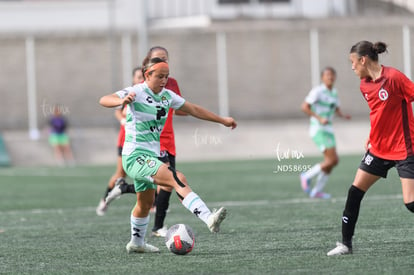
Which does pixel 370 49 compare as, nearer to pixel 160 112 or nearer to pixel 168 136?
pixel 160 112

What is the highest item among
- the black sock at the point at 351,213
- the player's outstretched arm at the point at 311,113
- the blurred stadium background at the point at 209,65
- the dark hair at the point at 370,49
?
the dark hair at the point at 370,49

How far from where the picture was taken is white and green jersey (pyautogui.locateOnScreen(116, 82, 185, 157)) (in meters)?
8.31

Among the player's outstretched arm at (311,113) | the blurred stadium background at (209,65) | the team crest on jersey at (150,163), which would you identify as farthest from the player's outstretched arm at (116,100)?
the blurred stadium background at (209,65)

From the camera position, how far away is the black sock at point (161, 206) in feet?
33.9

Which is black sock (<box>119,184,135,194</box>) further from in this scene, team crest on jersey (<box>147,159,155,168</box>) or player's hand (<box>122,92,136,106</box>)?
player's hand (<box>122,92,136,106</box>)

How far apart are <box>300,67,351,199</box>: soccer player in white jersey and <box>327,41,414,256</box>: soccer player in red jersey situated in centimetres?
716

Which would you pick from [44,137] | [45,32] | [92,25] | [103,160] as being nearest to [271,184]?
[103,160]

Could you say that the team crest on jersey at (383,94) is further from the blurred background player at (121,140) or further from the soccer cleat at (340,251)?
the blurred background player at (121,140)

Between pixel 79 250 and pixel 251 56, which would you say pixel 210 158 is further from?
pixel 79 250

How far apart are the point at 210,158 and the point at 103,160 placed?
145 inches

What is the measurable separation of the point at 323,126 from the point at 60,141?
1577 centimetres

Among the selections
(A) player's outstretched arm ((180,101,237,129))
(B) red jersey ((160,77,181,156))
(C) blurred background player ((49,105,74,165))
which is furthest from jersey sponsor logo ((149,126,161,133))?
(C) blurred background player ((49,105,74,165))

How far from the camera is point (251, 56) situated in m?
34.2

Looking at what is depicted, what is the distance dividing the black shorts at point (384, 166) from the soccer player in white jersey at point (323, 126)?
7182 mm
